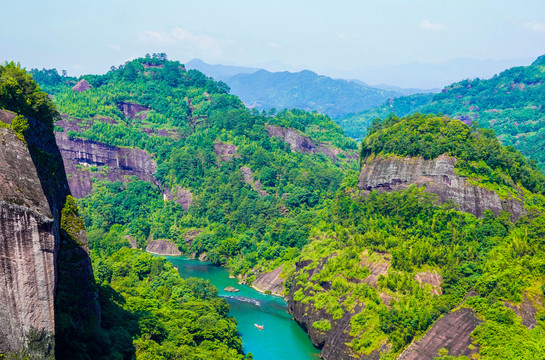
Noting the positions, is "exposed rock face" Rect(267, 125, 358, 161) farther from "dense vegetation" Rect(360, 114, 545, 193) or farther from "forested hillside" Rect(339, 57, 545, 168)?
"dense vegetation" Rect(360, 114, 545, 193)

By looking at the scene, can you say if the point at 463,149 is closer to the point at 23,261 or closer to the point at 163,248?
the point at 23,261

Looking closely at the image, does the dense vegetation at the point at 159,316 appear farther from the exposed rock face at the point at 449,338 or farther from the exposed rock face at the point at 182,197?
the exposed rock face at the point at 182,197

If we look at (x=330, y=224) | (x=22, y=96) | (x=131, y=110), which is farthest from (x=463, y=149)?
(x=131, y=110)

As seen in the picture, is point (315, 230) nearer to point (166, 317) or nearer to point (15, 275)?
point (166, 317)

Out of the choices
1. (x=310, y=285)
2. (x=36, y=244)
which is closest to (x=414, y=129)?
(x=310, y=285)

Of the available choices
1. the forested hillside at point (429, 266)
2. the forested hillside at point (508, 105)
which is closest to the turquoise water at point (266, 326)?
the forested hillside at point (429, 266)
